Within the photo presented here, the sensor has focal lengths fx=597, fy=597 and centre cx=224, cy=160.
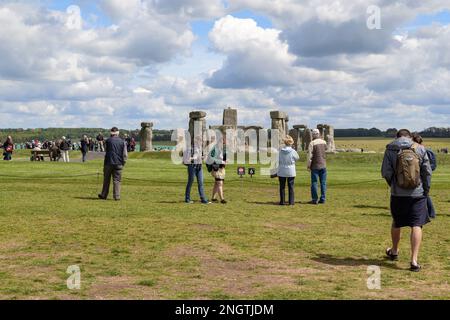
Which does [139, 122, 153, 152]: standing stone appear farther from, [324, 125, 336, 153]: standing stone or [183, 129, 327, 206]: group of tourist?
[183, 129, 327, 206]: group of tourist

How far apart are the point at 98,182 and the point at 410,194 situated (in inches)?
686

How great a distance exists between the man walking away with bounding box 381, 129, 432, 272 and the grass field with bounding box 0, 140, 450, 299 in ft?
2.14

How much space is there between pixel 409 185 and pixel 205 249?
3.60 metres

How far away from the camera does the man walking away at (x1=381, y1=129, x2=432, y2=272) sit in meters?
9.16

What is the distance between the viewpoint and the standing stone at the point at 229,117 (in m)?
50.2

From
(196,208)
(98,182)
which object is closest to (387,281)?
(196,208)

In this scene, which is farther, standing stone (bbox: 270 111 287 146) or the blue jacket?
standing stone (bbox: 270 111 287 146)

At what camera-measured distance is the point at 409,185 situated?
915 centimetres

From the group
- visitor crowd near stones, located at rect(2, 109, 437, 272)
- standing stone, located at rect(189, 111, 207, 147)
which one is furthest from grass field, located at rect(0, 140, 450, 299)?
standing stone, located at rect(189, 111, 207, 147)

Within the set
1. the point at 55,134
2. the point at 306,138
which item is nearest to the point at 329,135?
the point at 306,138

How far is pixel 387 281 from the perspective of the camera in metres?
8.29

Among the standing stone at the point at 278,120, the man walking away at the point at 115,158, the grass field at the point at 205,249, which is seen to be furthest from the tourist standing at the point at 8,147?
the man walking away at the point at 115,158
